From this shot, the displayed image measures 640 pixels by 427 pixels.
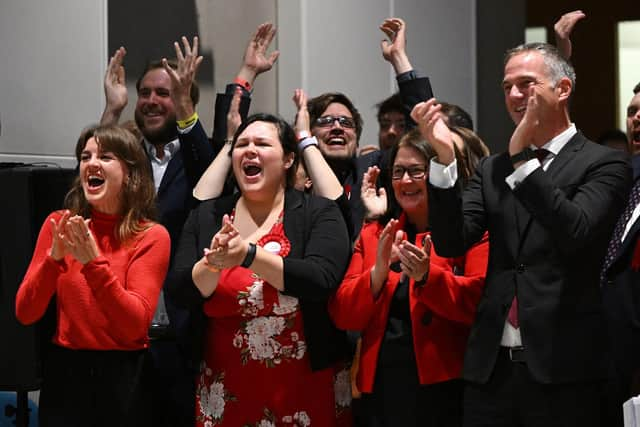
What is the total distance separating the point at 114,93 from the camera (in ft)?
14.4

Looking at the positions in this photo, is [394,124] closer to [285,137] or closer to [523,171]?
[285,137]

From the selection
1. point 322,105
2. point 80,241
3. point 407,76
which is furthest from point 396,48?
point 80,241

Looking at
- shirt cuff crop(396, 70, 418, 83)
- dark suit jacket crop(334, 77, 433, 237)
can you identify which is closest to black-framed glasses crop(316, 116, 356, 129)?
dark suit jacket crop(334, 77, 433, 237)

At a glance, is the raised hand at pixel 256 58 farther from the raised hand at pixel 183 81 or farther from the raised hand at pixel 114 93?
the raised hand at pixel 114 93

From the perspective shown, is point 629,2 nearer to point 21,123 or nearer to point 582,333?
point 21,123

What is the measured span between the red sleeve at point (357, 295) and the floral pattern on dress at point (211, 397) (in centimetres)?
41

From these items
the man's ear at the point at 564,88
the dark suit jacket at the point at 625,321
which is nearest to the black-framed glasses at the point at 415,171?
the man's ear at the point at 564,88

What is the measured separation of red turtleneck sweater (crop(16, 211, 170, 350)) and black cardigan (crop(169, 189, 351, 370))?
0.37 feet

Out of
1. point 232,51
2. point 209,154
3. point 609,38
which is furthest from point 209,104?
point 609,38

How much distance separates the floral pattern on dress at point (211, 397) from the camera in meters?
3.38

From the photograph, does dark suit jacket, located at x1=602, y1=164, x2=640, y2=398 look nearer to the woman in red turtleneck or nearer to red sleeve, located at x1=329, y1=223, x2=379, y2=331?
red sleeve, located at x1=329, y1=223, x2=379, y2=331

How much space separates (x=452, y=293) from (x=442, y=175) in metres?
0.39

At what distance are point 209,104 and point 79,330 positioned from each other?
8.41ft

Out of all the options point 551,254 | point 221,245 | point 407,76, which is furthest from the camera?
point 407,76
